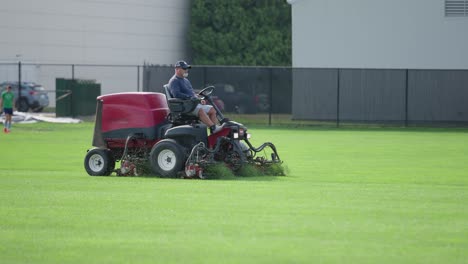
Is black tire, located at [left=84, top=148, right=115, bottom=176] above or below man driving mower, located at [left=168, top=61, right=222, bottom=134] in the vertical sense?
below

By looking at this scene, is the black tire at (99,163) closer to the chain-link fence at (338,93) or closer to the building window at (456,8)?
the chain-link fence at (338,93)

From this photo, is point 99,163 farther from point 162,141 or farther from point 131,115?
point 162,141

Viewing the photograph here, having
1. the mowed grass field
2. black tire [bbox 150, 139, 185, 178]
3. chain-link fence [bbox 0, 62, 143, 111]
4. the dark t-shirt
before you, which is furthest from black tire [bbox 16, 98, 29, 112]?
black tire [bbox 150, 139, 185, 178]

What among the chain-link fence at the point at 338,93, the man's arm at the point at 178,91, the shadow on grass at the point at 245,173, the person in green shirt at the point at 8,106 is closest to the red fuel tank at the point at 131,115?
the man's arm at the point at 178,91

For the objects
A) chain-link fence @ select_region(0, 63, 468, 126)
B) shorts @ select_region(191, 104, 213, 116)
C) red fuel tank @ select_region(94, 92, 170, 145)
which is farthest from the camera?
chain-link fence @ select_region(0, 63, 468, 126)

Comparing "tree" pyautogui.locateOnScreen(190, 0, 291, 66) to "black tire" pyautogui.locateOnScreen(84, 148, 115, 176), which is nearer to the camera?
"black tire" pyautogui.locateOnScreen(84, 148, 115, 176)

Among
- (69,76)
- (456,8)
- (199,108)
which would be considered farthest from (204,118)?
(69,76)

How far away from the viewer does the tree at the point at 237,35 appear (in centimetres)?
6850

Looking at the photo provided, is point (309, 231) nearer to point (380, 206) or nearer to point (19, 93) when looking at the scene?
point (380, 206)

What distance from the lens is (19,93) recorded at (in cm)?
4938

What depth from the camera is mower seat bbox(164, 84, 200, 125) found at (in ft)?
61.6

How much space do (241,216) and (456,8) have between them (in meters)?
33.8

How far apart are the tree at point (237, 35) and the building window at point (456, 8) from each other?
2439 centimetres

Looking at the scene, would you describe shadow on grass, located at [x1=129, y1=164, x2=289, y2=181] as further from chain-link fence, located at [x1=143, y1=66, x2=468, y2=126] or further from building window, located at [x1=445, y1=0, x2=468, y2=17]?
building window, located at [x1=445, y1=0, x2=468, y2=17]
